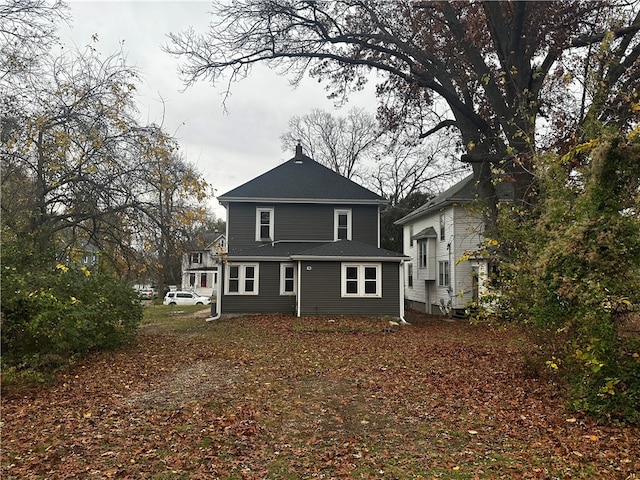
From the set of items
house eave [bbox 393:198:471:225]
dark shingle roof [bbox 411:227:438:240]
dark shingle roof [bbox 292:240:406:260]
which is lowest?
dark shingle roof [bbox 292:240:406:260]

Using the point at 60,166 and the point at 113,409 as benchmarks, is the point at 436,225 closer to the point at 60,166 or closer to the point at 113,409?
the point at 60,166

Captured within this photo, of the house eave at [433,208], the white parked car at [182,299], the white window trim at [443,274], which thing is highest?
the house eave at [433,208]

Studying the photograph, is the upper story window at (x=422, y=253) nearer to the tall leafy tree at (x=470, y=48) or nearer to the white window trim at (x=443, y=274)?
the white window trim at (x=443, y=274)

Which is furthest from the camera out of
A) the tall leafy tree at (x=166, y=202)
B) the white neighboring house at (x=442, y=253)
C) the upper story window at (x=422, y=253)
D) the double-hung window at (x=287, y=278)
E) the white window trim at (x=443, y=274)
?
the upper story window at (x=422, y=253)

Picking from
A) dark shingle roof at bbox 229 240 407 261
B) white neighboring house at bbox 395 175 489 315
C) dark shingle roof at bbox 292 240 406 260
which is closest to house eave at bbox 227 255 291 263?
dark shingle roof at bbox 229 240 407 261

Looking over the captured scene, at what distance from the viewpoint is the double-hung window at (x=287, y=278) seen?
2056 centimetres

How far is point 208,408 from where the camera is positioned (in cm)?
664

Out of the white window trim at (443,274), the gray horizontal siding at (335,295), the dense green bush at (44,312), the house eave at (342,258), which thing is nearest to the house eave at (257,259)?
the house eave at (342,258)

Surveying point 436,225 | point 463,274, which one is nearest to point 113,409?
point 463,274

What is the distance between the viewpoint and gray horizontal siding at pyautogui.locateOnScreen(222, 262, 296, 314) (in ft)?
66.1

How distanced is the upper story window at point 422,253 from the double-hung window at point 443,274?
1.46 metres

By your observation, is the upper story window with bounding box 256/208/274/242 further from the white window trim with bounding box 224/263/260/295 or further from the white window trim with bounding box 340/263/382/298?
the white window trim with bounding box 340/263/382/298

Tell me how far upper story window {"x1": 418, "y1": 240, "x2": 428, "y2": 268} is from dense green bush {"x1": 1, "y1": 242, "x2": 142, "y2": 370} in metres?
17.9

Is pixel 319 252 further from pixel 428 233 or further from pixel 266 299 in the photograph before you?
pixel 428 233
